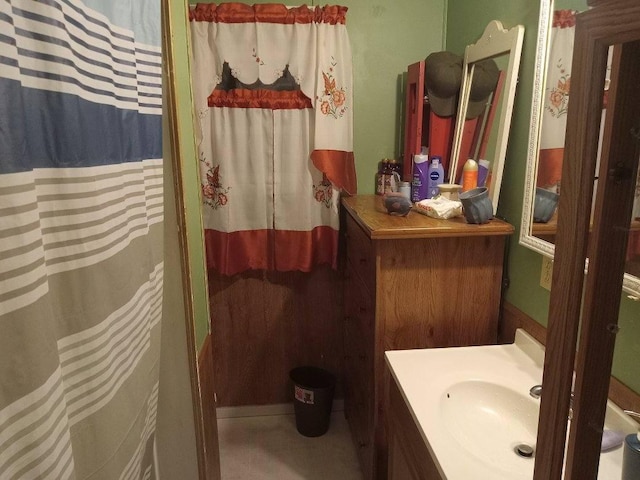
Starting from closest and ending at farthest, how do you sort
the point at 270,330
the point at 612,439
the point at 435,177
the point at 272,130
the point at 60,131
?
the point at 60,131
the point at 612,439
the point at 435,177
the point at 272,130
the point at 270,330

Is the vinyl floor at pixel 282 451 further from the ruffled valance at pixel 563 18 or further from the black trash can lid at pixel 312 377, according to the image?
the ruffled valance at pixel 563 18

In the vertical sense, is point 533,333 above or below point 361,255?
below

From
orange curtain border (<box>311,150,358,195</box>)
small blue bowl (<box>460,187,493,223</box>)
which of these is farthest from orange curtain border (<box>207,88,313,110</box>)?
small blue bowl (<box>460,187,493,223</box>)

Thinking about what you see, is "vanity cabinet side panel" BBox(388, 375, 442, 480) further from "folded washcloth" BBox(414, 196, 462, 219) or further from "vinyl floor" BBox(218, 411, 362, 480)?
"vinyl floor" BBox(218, 411, 362, 480)

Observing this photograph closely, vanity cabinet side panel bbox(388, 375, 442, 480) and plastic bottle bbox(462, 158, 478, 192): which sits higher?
plastic bottle bbox(462, 158, 478, 192)

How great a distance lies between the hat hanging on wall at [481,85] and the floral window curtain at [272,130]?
1.86 ft

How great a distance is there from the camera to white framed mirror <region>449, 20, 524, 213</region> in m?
→ 1.51

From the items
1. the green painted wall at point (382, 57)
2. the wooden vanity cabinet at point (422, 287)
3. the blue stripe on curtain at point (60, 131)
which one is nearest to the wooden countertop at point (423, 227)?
the wooden vanity cabinet at point (422, 287)

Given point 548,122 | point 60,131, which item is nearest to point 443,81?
point 548,122

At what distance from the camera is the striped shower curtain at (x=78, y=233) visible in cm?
58

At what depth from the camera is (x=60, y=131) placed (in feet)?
2.28

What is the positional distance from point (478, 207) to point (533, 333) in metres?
0.45

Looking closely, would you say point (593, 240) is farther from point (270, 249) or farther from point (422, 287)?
point (270, 249)

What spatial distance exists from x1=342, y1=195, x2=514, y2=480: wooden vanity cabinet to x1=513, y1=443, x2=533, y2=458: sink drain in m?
0.46
